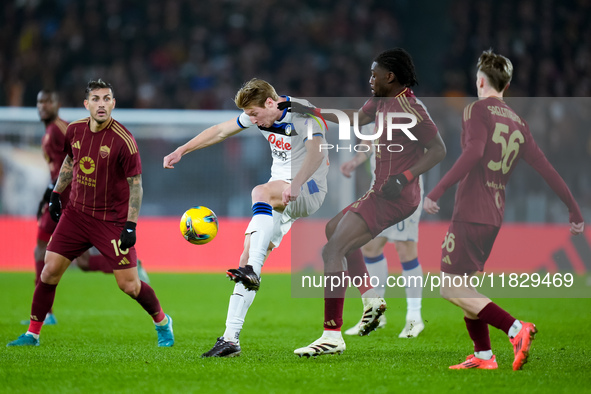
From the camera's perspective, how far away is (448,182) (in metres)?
5.53

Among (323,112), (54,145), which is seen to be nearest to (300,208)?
(323,112)

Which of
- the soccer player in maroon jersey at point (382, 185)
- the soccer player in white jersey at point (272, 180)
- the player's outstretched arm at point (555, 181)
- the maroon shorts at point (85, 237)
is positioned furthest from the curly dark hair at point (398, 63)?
the maroon shorts at point (85, 237)

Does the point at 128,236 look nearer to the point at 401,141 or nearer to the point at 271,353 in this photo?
the point at 271,353

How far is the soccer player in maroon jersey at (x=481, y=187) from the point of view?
5574mm

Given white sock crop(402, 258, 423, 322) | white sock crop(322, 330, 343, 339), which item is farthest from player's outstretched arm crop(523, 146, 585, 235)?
white sock crop(402, 258, 423, 322)

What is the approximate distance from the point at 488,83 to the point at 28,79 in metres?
14.9

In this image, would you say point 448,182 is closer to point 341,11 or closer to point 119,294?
point 119,294

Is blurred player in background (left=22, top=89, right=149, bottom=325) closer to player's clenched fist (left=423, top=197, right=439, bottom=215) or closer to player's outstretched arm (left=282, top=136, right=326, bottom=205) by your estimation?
player's outstretched arm (left=282, top=136, right=326, bottom=205)

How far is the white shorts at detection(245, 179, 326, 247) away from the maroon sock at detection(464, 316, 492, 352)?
1647mm

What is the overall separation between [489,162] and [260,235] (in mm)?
1860

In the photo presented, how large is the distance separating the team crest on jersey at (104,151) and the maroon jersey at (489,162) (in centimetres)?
274

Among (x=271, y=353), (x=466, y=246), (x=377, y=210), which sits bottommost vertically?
(x=271, y=353)

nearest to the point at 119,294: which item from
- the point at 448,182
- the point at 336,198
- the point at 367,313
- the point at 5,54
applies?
the point at 336,198

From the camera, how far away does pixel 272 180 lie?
21.5 ft
